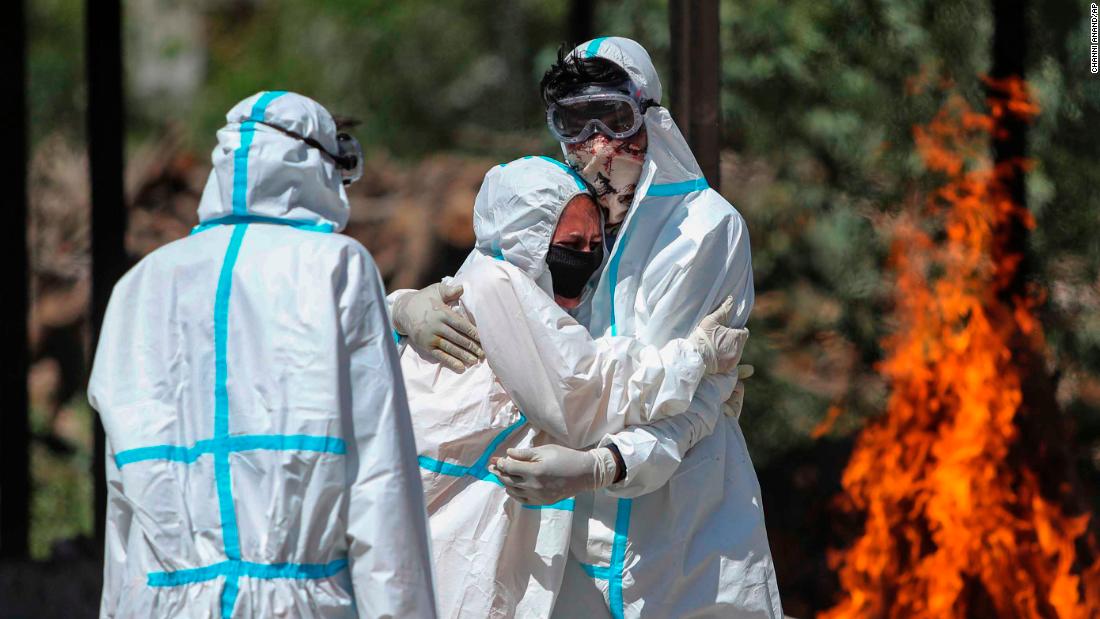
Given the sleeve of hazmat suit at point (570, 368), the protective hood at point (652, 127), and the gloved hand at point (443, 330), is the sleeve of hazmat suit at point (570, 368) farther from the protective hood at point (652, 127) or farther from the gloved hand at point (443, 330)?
the protective hood at point (652, 127)

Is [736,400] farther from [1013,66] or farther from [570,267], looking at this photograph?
[1013,66]

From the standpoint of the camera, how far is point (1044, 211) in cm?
739

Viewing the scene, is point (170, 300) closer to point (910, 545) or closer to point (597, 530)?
point (597, 530)

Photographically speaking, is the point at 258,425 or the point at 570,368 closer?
the point at 258,425

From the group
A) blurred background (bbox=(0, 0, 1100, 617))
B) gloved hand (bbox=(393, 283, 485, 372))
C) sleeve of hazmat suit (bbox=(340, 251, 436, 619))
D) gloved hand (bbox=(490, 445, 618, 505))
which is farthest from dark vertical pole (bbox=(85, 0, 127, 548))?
sleeve of hazmat suit (bbox=(340, 251, 436, 619))

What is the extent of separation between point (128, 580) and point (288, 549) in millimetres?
297

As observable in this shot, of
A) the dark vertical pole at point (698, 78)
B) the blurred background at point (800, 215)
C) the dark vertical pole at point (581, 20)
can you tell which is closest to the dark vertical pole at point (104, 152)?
the blurred background at point (800, 215)

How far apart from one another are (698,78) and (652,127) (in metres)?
0.94

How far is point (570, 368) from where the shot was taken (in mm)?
2729

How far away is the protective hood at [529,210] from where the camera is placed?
9.34 feet

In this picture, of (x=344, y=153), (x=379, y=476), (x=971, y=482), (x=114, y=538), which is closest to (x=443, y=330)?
(x=344, y=153)

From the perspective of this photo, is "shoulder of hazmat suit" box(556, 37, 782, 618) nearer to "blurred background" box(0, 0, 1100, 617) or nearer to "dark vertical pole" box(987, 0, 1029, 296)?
"blurred background" box(0, 0, 1100, 617)

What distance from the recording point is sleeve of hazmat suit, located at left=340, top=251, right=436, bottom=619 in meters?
2.18

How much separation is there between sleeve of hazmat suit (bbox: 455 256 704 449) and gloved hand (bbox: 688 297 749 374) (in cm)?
4
